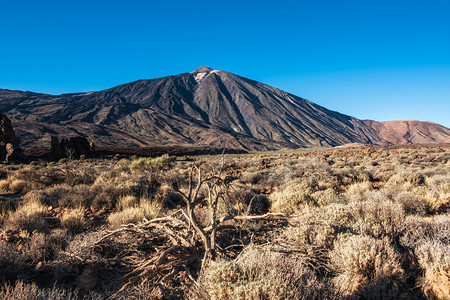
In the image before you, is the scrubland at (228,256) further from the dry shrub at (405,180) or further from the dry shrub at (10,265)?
the dry shrub at (405,180)

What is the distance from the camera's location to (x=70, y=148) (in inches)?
1294

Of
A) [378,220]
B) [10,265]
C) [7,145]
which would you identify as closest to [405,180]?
[378,220]

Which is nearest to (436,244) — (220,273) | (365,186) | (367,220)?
(367,220)

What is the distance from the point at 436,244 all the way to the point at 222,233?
2.86m

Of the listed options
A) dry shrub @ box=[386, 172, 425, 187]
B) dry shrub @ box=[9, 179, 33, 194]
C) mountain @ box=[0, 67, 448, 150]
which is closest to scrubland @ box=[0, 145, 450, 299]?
dry shrub @ box=[386, 172, 425, 187]

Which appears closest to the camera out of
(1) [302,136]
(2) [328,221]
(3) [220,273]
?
(3) [220,273]

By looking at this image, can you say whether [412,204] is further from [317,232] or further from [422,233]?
[317,232]

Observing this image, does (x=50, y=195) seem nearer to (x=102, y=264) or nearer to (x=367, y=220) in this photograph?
(x=102, y=264)

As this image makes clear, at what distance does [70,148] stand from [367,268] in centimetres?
3870

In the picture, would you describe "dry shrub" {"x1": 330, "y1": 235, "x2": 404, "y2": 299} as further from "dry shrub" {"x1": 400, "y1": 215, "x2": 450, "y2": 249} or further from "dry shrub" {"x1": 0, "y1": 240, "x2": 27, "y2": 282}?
"dry shrub" {"x1": 0, "y1": 240, "x2": 27, "y2": 282}

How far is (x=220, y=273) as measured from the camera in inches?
74.1

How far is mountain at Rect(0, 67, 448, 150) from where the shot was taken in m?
85.4

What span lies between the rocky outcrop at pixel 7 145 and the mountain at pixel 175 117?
31117mm

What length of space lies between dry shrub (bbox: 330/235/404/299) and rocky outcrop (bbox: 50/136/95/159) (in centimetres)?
3605
